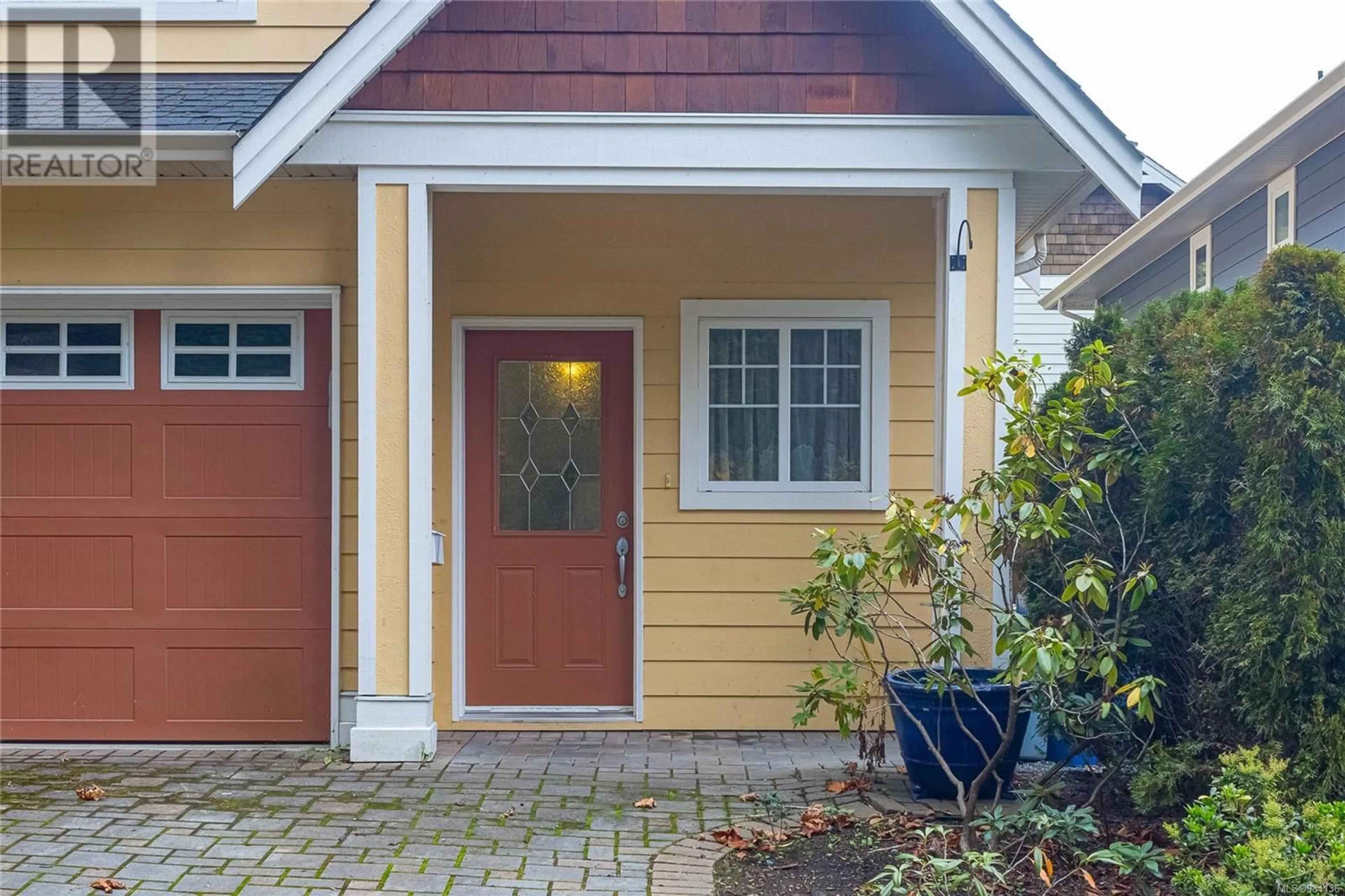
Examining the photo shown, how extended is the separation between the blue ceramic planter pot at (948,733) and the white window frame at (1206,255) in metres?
6.60

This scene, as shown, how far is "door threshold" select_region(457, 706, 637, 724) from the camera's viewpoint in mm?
6371

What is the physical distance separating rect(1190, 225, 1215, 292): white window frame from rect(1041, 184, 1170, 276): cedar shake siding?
3457 millimetres

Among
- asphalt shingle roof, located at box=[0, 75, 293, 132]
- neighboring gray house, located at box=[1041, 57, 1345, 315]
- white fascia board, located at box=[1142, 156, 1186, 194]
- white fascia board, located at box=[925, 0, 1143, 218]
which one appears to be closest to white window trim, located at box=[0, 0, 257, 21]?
asphalt shingle roof, located at box=[0, 75, 293, 132]

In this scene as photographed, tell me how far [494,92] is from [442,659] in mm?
3110

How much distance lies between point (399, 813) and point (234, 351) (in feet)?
9.11

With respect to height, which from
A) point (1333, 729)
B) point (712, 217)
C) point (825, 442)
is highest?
point (712, 217)

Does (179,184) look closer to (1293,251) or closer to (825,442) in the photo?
(825,442)

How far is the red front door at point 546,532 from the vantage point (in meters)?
6.49

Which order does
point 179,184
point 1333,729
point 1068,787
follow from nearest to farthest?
point 1333,729
point 1068,787
point 179,184

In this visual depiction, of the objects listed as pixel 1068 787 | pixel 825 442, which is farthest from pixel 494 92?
pixel 1068 787

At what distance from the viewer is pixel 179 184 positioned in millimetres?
5930

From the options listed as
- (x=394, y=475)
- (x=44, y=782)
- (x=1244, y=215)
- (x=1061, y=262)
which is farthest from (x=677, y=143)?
(x=1061, y=262)

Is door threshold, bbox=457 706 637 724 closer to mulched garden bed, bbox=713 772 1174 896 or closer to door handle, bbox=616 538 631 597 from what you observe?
door handle, bbox=616 538 631 597

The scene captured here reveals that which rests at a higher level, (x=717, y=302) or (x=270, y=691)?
(x=717, y=302)
